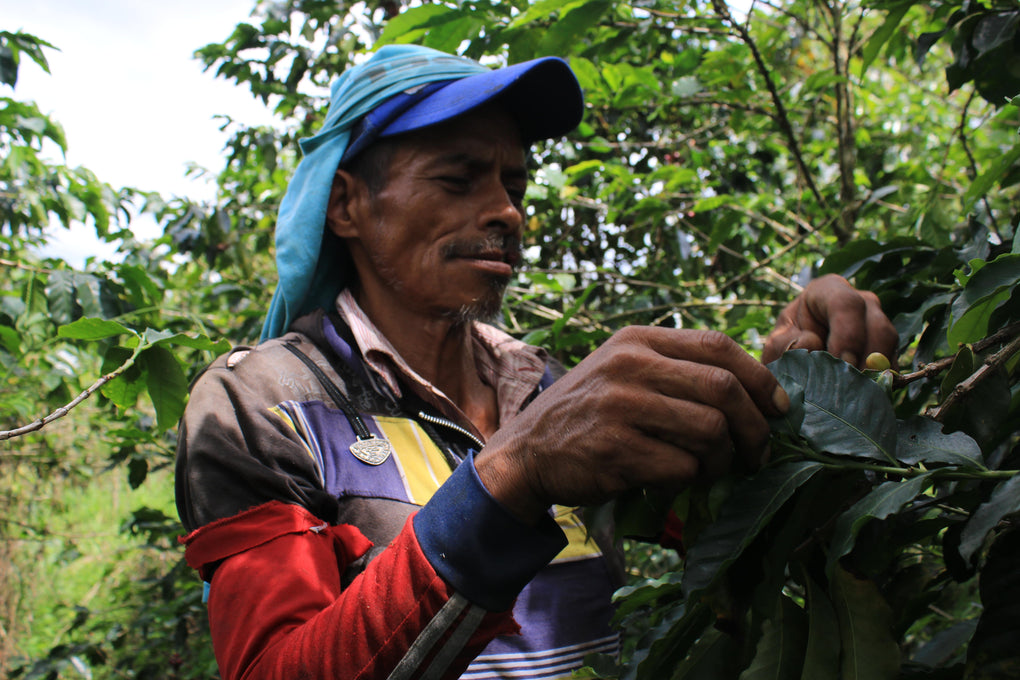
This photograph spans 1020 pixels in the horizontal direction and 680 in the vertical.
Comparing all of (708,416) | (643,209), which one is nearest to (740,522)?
(708,416)

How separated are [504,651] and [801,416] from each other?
80cm

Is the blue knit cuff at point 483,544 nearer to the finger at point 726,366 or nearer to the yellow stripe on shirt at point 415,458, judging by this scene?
the finger at point 726,366

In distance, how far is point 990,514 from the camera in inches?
25.1

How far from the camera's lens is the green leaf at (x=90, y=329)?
3.34 feet

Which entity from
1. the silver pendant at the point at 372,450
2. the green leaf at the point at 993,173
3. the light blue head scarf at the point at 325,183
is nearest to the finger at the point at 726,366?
the green leaf at the point at 993,173

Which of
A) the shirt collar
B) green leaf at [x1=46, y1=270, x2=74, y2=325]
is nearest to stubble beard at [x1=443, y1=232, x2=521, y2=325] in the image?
the shirt collar

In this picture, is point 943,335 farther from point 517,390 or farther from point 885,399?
point 517,390

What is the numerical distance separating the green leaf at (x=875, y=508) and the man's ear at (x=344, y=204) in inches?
58.0

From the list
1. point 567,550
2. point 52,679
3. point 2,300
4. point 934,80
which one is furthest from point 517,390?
point 934,80

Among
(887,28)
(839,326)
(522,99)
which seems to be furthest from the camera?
(522,99)

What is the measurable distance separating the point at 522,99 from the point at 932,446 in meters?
1.45

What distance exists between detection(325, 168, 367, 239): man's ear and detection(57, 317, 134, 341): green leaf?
2.92 ft

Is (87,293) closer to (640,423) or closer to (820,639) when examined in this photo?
(640,423)

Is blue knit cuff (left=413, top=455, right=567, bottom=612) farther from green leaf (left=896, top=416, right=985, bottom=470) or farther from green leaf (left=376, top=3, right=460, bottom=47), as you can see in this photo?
green leaf (left=376, top=3, right=460, bottom=47)
